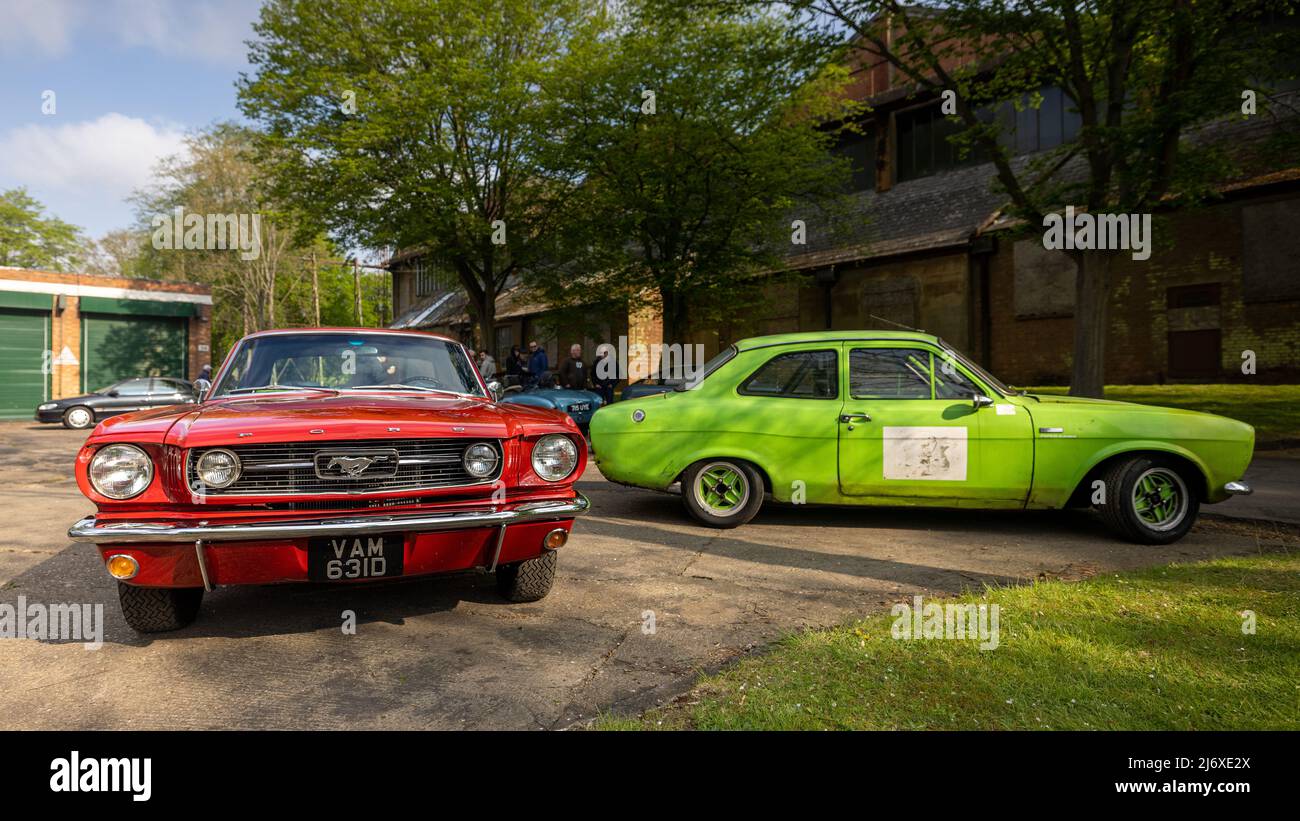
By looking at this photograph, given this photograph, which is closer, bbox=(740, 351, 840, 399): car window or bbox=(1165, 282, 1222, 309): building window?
bbox=(740, 351, 840, 399): car window

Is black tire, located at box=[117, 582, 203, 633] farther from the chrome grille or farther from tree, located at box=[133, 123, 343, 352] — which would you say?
tree, located at box=[133, 123, 343, 352]

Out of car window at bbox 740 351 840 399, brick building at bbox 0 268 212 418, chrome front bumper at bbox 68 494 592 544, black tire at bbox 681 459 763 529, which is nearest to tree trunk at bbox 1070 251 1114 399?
car window at bbox 740 351 840 399

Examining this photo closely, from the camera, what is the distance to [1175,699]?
2650 mm

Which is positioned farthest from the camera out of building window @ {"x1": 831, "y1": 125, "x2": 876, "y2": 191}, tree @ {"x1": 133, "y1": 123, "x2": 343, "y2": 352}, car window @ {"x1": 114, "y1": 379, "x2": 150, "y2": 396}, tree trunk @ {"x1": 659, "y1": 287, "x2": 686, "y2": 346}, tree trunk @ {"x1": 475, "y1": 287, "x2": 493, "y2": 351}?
tree @ {"x1": 133, "y1": 123, "x2": 343, "y2": 352}

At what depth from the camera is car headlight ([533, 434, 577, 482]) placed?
3.63 meters

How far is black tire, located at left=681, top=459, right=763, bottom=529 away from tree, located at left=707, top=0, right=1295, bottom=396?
28.0ft

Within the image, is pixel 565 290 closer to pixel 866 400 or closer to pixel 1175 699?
pixel 866 400

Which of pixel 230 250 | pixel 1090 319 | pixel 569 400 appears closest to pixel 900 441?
pixel 569 400

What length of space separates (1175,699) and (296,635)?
3.74 meters

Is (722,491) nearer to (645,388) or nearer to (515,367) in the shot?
(645,388)

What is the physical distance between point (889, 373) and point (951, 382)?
1.57 feet

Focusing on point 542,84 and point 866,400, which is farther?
point 542,84

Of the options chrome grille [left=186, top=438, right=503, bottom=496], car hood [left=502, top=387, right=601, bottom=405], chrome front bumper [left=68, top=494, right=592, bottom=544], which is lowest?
chrome front bumper [left=68, top=494, right=592, bottom=544]
